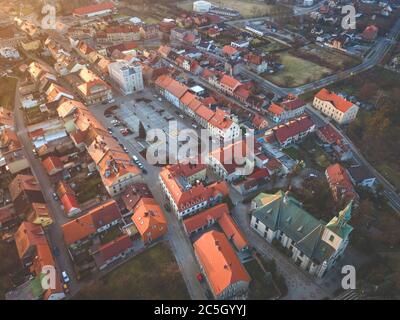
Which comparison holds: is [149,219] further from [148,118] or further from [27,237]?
[148,118]

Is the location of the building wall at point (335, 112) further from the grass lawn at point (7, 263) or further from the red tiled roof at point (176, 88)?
the grass lawn at point (7, 263)

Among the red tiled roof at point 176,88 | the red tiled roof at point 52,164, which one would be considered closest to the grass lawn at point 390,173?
the red tiled roof at point 176,88

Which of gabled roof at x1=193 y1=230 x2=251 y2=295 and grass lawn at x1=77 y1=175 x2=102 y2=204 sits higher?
gabled roof at x1=193 y1=230 x2=251 y2=295

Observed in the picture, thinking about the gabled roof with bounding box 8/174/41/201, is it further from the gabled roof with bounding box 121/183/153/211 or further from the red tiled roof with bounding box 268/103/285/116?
the red tiled roof with bounding box 268/103/285/116

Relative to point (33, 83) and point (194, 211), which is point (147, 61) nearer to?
point (33, 83)

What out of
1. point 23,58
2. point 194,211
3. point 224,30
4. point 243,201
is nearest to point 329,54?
point 224,30

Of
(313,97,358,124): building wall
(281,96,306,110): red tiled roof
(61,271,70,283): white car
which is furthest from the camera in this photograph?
(281,96,306,110): red tiled roof

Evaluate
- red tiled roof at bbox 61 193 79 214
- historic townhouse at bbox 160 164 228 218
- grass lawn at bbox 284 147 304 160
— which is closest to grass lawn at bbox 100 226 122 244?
red tiled roof at bbox 61 193 79 214

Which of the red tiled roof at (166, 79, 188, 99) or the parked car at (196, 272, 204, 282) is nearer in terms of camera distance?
the parked car at (196, 272, 204, 282)
